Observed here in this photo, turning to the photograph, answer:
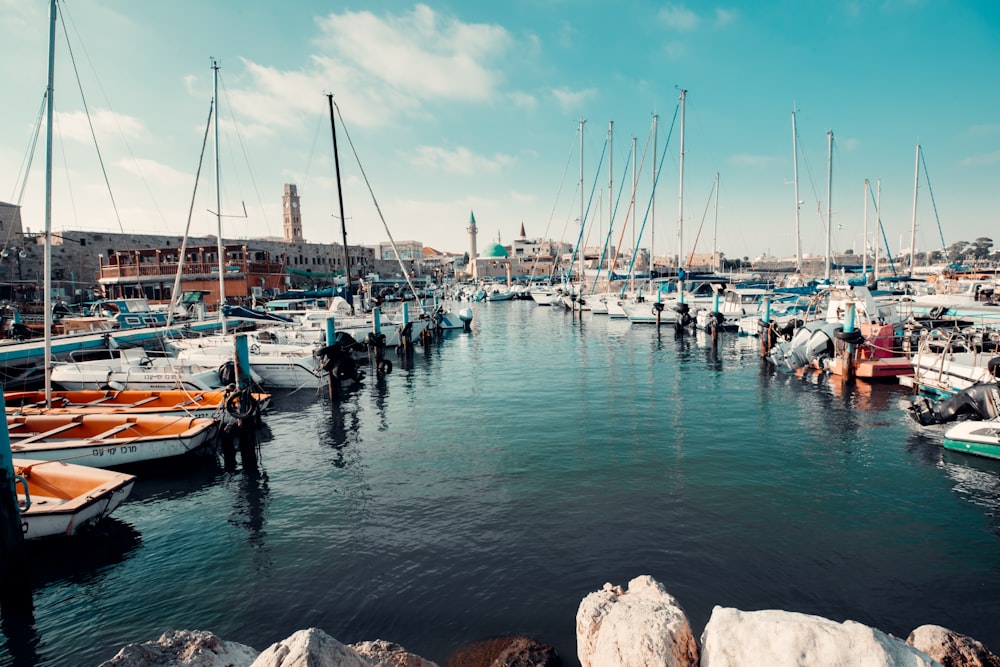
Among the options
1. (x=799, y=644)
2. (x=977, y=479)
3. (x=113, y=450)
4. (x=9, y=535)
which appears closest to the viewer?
(x=799, y=644)

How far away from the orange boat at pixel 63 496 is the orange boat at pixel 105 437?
168 cm

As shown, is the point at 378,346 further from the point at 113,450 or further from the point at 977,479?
the point at 977,479

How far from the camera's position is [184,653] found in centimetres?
512

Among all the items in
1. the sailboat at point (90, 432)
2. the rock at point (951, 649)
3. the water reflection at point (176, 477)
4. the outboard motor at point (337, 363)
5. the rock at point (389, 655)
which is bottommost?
the water reflection at point (176, 477)

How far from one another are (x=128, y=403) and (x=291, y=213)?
107m

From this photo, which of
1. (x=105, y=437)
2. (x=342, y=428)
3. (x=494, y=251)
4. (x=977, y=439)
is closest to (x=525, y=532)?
(x=342, y=428)

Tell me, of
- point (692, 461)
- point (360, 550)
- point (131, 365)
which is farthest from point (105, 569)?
point (131, 365)

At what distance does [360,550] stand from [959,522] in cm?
1118

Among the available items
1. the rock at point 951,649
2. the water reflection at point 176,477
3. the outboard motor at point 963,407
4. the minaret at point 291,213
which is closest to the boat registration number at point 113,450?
the water reflection at point 176,477

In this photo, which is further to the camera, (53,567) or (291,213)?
(291,213)

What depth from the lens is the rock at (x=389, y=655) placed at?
5.54 metres

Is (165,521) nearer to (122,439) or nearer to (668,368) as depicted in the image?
(122,439)

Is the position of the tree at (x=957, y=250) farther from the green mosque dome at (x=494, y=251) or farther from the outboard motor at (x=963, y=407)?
the outboard motor at (x=963, y=407)

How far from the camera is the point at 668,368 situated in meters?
26.0
